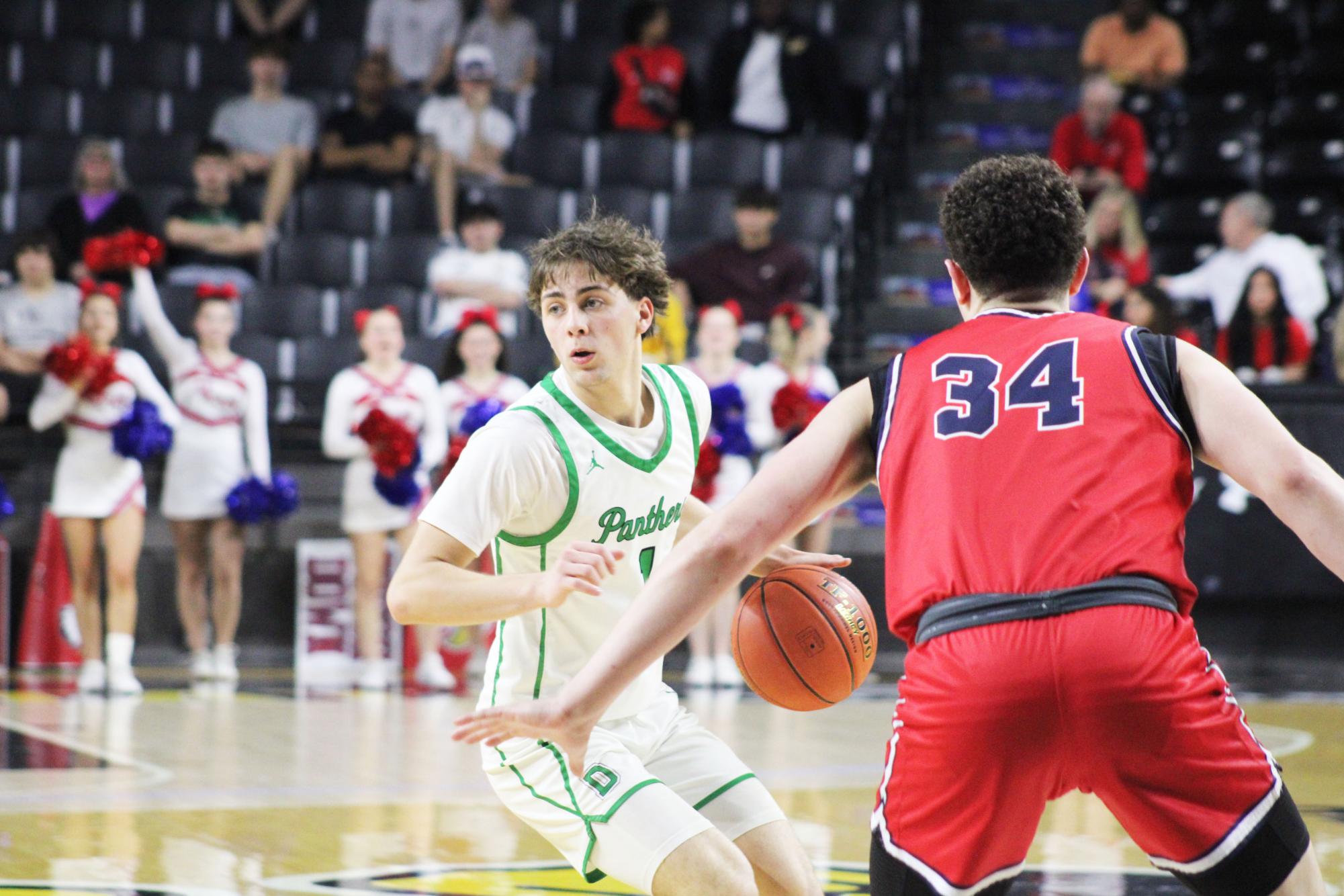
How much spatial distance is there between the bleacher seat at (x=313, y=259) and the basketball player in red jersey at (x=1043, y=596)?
9735mm

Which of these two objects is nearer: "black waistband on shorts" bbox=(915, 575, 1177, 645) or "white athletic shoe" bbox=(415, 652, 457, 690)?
"black waistband on shorts" bbox=(915, 575, 1177, 645)

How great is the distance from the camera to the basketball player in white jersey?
332 centimetres

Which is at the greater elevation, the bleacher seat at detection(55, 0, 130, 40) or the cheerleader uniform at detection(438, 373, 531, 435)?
the bleacher seat at detection(55, 0, 130, 40)

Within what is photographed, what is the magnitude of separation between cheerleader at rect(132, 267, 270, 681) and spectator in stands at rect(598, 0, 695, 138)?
3.69 metres

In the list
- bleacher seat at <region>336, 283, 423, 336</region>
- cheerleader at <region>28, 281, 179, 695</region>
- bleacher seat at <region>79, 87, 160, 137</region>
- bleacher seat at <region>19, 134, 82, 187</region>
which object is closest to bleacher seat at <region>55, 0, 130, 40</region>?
bleacher seat at <region>79, 87, 160, 137</region>

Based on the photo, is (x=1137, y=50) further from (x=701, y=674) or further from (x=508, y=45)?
(x=701, y=674)

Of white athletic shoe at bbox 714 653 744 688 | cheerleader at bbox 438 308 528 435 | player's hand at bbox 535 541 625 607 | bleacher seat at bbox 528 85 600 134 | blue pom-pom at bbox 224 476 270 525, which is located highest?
bleacher seat at bbox 528 85 600 134

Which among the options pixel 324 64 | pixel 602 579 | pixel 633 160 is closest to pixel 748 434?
pixel 633 160

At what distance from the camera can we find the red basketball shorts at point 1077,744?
246 centimetres

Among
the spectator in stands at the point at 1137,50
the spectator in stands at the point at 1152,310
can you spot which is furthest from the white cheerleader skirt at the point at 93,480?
the spectator in stands at the point at 1137,50

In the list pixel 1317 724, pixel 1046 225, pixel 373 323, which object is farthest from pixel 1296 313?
pixel 1046 225

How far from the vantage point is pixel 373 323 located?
32.2ft

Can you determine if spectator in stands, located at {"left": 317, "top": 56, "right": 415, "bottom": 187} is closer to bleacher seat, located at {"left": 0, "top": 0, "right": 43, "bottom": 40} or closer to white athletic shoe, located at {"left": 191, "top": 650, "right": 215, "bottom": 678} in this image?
bleacher seat, located at {"left": 0, "top": 0, "right": 43, "bottom": 40}

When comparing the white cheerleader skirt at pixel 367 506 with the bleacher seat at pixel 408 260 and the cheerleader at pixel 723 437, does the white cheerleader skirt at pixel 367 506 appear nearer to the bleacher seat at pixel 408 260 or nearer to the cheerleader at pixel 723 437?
the cheerleader at pixel 723 437
